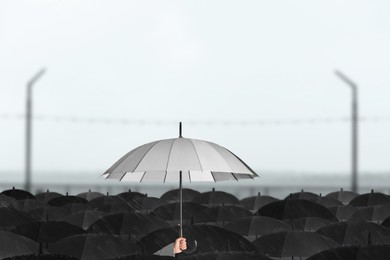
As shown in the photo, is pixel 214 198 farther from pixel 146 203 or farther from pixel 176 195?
pixel 146 203

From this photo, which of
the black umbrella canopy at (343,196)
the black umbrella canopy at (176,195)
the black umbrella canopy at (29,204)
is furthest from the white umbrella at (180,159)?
the black umbrella canopy at (343,196)

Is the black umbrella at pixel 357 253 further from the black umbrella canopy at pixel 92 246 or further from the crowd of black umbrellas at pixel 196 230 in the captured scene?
the black umbrella canopy at pixel 92 246

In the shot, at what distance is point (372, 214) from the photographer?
49.3ft

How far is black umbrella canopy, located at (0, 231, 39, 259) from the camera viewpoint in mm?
9875

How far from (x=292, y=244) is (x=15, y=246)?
11.8 feet

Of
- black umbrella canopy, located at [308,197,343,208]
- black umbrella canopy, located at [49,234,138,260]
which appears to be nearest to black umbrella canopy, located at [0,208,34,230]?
black umbrella canopy, located at [49,234,138,260]

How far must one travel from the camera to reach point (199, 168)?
8273 mm

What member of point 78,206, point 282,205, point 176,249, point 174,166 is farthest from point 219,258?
point 78,206

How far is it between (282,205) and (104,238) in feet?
18.4

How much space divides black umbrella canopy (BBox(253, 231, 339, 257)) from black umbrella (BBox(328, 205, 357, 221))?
4766mm

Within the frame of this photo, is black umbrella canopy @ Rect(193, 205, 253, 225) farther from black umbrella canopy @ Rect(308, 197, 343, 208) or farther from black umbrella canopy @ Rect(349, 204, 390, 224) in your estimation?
black umbrella canopy @ Rect(308, 197, 343, 208)

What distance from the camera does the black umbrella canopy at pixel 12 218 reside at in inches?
512

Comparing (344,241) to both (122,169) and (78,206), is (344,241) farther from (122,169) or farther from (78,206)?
Answer: (78,206)

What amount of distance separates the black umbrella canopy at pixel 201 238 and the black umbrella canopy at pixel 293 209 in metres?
→ 4.25
